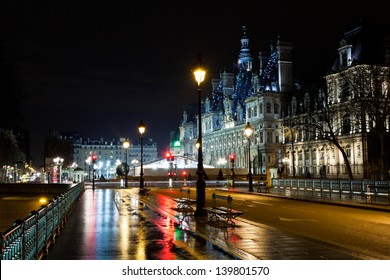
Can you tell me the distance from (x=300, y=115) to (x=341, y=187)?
183ft

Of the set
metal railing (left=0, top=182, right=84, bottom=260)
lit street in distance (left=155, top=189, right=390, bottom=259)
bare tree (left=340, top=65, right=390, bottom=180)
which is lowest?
lit street in distance (left=155, top=189, right=390, bottom=259)

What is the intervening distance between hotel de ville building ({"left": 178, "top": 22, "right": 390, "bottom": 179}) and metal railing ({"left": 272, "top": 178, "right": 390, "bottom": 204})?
5.10 meters

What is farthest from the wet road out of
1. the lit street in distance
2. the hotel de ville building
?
the hotel de ville building

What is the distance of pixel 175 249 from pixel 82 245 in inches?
103

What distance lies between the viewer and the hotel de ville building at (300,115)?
2121 inches

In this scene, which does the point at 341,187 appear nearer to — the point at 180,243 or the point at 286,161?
the point at 180,243

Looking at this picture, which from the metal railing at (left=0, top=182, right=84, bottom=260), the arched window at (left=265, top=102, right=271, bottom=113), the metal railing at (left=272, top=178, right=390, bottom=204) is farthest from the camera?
the arched window at (left=265, top=102, right=271, bottom=113)

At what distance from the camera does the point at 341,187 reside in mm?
33312

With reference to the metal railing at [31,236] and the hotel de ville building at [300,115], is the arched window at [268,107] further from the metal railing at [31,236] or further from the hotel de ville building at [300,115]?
the metal railing at [31,236]

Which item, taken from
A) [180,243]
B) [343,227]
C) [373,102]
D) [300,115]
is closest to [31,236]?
[180,243]

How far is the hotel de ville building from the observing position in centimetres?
5387

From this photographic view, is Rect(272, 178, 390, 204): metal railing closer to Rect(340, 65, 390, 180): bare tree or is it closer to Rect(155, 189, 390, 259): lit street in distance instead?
Rect(155, 189, 390, 259): lit street in distance
